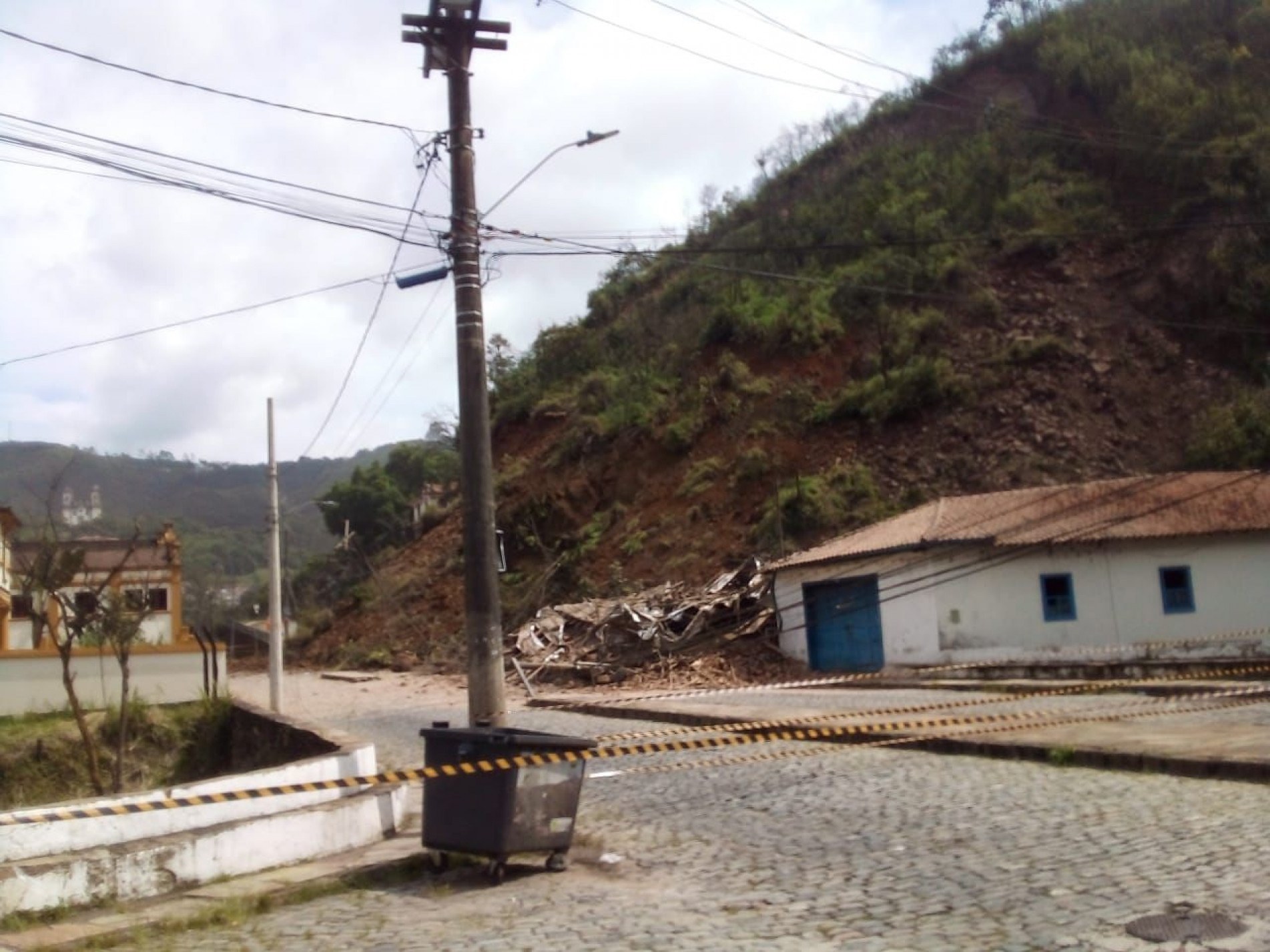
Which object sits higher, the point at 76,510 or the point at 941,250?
the point at 941,250

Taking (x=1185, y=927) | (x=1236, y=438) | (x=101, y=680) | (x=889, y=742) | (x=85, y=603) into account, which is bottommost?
(x=1185, y=927)

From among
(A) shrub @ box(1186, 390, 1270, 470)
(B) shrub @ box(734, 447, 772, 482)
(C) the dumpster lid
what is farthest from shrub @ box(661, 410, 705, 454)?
(C) the dumpster lid

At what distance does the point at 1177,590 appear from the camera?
2556cm

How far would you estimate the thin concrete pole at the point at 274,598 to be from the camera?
2409cm

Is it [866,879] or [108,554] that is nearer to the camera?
[866,879]

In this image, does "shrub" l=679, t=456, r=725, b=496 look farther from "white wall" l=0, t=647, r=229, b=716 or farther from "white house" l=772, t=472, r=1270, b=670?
"white wall" l=0, t=647, r=229, b=716

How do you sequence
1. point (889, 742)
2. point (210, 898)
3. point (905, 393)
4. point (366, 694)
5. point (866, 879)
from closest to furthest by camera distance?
1. point (866, 879)
2. point (210, 898)
3. point (889, 742)
4. point (366, 694)
5. point (905, 393)

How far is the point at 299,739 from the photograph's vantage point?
1505cm

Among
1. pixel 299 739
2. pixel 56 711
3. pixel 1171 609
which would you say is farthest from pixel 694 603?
pixel 299 739

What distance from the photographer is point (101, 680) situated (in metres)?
27.3

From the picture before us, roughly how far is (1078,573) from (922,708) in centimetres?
950

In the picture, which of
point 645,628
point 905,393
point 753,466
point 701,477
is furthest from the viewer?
point 701,477

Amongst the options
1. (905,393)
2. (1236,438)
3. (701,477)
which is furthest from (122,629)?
(1236,438)

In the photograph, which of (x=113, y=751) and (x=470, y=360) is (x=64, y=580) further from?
(x=470, y=360)
